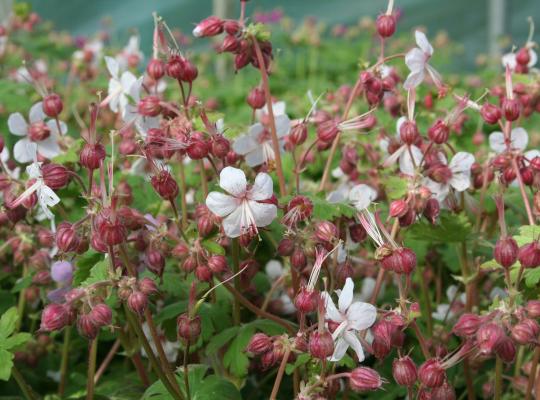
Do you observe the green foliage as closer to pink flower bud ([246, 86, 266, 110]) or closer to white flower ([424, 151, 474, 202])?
pink flower bud ([246, 86, 266, 110])

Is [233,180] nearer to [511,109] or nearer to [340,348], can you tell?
[340,348]

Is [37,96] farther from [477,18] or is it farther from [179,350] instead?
[477,18]

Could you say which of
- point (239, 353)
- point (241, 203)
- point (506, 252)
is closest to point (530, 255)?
point (506, 252)

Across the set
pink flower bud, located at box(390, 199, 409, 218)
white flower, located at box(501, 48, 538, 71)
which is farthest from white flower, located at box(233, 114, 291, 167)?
white flower, located at box(501, 48, 538, 71)

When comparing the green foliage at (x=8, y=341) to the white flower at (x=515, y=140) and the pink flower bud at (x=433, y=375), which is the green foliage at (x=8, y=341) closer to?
the pink flower bud at (x=433, y=375)

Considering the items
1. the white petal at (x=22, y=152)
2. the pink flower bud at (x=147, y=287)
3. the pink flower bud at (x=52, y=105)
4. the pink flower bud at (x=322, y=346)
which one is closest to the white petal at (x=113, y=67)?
the pink flower bud at (x=52, y=105)
